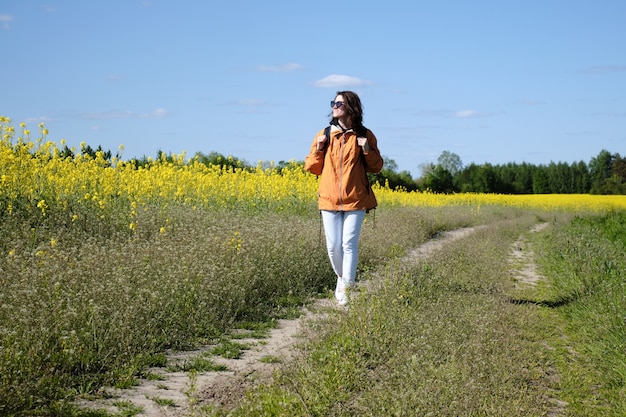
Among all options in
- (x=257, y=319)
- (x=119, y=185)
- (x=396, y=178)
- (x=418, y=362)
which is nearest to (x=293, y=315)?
(x=257, y=319)

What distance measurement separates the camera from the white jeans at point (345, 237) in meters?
8.12

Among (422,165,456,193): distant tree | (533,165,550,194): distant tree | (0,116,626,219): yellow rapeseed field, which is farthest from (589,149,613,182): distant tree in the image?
(0,116,626,219): yellow rapeseed field

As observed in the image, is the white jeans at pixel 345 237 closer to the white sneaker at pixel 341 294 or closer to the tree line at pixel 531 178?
the white sneaker at pixel 341 294

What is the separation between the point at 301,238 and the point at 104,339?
5.65 m

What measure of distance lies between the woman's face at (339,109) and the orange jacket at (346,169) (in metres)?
0.18

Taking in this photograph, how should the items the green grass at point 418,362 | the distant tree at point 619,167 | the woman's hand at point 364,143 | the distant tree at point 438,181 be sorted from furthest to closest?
the distant tree at point 619,167, the distant tree at point 438,181, the woman's hand at point 364,143, the green grass at point 418,362

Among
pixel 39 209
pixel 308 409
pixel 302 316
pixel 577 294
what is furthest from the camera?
pixel 39 209

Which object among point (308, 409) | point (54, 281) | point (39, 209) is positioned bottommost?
point (308, 409)

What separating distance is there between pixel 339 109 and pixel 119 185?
5808 millimetres

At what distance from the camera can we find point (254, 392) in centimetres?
507

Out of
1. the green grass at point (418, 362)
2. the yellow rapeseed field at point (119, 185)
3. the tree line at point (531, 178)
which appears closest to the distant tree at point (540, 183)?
the tree line at point (531, 178)

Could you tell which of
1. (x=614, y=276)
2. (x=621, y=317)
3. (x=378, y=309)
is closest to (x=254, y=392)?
(x=378, y=309)

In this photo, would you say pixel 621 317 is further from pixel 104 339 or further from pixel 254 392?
pixel 104 339

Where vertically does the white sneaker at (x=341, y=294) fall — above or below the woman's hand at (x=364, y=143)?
below
